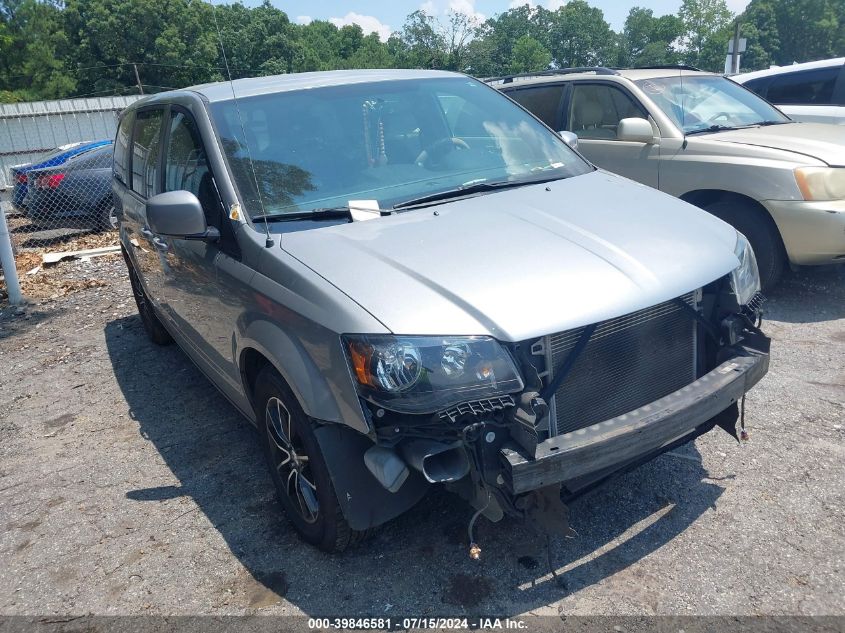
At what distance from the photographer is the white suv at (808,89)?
27.7ft

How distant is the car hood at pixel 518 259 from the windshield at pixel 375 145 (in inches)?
10.2

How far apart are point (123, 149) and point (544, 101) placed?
413cm

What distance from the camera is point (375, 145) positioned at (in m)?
3.53

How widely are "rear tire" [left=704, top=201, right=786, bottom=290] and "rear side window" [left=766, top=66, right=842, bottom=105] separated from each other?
176 inches

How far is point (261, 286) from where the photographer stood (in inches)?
115

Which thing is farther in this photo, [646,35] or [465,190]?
[646,35]

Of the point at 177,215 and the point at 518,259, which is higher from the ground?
the point at 177,215

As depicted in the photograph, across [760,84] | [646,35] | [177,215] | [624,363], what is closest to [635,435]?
[624,363]

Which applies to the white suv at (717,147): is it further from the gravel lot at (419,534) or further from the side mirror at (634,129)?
the gravel lot at (419,534)

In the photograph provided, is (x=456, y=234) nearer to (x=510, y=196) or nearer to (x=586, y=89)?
(x=510, y=196)

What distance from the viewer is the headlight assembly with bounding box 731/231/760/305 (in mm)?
2934

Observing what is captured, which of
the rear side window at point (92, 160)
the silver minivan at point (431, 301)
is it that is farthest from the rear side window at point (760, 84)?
the rear side window at point (92, 160)

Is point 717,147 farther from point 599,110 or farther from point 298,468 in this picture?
point 298,468

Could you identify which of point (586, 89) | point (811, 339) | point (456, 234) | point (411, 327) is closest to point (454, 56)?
point (586, 89)
